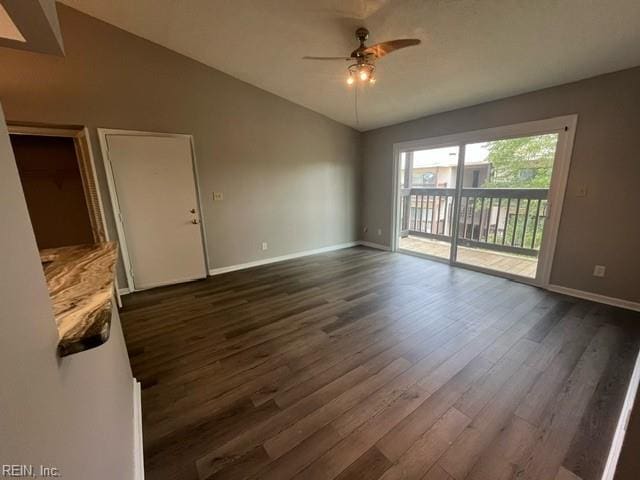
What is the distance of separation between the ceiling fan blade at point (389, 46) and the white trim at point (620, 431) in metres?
2.33

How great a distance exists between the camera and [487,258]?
4121mm

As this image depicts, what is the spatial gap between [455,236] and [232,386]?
3683 millimetres

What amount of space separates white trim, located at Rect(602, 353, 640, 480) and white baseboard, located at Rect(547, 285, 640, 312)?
→ 126 centimetres

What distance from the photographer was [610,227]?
271 cm

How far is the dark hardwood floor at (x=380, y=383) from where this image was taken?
131 centimetres

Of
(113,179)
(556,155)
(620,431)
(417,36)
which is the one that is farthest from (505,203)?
(113,179)

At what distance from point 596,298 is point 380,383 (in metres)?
2.83

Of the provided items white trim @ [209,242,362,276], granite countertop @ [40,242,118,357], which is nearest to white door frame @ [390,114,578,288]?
white trim @ [209,242,362,276]

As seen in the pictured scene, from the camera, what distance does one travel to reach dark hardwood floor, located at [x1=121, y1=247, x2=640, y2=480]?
1.31 m

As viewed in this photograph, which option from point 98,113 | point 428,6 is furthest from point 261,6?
point 98,113

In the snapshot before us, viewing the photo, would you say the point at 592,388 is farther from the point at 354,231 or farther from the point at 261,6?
the point at 354,231

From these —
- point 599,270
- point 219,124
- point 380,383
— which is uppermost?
point 219,124

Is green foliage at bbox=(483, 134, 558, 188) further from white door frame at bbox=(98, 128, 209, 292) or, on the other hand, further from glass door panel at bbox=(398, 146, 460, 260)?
white door frame at bbox=(98, 128, 209, 292)

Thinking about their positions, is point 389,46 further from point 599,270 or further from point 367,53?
point 599,270
